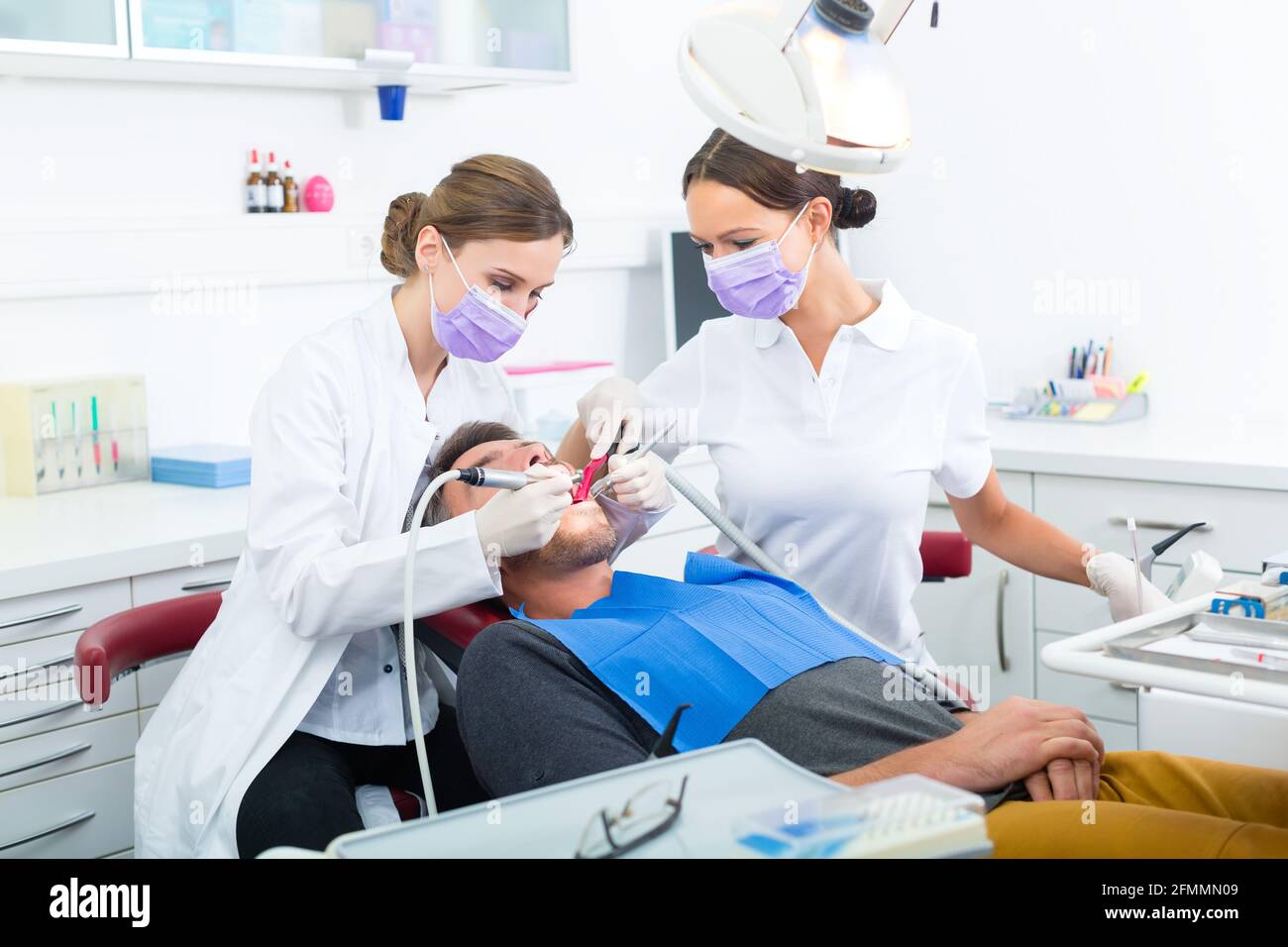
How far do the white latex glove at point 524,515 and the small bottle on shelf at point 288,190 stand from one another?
146cm

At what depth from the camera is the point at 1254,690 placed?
3.72ft

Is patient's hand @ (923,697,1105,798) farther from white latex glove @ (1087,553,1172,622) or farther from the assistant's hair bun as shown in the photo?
the assistant's hair bun

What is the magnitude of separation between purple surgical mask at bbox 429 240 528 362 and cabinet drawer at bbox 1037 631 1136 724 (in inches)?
63.2

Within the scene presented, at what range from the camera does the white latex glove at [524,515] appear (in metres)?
1.71

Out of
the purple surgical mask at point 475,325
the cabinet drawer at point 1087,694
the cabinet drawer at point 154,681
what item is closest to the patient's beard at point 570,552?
the purple surgical mask at point 475,325

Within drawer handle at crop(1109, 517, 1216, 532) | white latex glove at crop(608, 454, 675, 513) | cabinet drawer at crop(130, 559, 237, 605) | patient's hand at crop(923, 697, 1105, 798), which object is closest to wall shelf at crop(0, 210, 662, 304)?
cabinet drawer at crop(130, 559, 237, 605)

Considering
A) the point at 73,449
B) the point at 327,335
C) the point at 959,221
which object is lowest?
the point at 73,449

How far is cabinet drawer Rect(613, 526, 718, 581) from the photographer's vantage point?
292cm

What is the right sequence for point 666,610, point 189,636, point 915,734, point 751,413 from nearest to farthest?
point 915,734, point 666,610, point 189,636, point 751,413

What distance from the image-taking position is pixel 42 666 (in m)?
2.08

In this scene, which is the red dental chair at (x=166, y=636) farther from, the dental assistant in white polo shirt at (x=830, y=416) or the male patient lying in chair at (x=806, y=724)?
the dental assistant in white polo shirt at (x=830, y=416)

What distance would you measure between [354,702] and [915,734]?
30.3 inches

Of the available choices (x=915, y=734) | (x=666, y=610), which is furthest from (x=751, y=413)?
(x=915, y=734)
